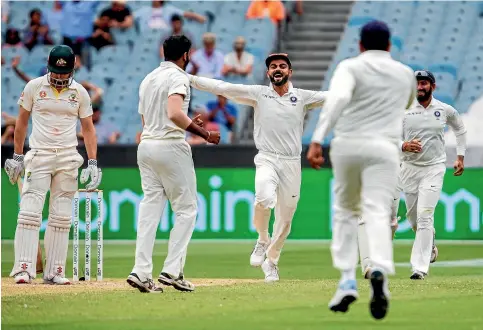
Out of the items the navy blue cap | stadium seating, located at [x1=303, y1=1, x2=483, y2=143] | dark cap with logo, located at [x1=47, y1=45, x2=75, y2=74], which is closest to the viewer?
the navy blue cap

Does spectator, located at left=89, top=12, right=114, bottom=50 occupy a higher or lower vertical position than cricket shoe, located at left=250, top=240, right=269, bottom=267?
higher

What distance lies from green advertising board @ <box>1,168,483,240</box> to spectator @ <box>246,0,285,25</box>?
5.37m

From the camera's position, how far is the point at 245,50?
25.0 m

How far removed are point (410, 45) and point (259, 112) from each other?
36.0 feet

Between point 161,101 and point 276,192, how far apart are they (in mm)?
2604

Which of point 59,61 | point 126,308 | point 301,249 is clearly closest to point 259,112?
point 59,61

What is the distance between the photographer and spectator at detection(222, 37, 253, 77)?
24.0m

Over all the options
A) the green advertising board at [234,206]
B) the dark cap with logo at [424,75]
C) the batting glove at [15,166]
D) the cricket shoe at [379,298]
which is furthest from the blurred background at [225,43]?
the cricket shoe at [379,298]

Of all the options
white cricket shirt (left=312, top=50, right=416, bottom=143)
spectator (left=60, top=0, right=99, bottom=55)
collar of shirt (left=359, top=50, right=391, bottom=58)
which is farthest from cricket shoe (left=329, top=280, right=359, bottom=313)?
spectator (left=60, top=0, right=99, bottom=55)

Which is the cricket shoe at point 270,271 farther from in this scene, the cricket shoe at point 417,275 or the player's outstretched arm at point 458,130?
the player's outstretched arm at point 458,130

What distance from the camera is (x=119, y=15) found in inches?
1035

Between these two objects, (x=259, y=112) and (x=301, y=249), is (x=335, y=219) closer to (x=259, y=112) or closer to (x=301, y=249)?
(x=259, y=112)

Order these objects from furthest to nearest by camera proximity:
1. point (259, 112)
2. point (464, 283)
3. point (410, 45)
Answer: point (410, 45)
point (259, 112)
point (464, 283)

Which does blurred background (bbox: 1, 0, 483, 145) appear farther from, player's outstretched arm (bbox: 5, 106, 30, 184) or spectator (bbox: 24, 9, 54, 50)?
player's outstretched arm (bbox: 5, 106, 30, 184)
